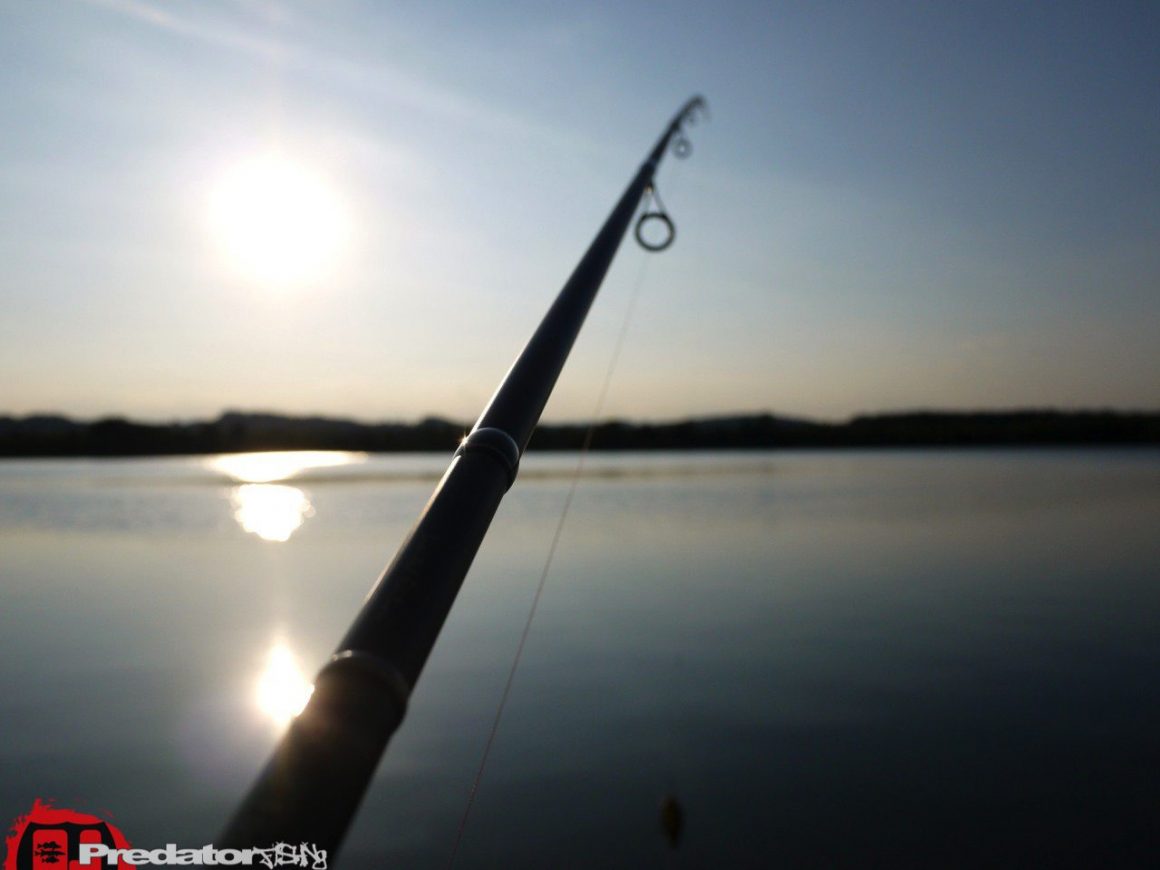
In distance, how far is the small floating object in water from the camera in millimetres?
4551

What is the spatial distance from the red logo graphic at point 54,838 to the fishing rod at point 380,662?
3.58 m

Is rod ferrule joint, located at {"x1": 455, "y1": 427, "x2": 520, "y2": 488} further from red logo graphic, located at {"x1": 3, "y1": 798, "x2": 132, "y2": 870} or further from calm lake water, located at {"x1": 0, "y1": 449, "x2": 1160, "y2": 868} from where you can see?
red logo graphic, located at {"x1": 3, "y1": 798, "x2": 132, "y2": 870}

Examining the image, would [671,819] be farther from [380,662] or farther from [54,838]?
[380,662]

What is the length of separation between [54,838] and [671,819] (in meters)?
3.15

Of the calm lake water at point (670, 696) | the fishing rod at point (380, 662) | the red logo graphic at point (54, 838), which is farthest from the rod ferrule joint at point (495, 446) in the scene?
the red logo graphic at point (54, 838)

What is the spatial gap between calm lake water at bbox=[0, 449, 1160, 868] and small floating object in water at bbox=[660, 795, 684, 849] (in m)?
0.05

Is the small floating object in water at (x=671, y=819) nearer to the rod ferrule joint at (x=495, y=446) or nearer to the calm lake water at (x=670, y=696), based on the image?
the calm lake water at (x=670, y=696)

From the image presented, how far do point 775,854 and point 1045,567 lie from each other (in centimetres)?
915

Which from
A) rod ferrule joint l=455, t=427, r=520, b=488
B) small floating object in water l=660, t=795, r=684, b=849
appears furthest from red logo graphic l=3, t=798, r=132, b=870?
rod ferrule joint l=455, t=427, r=520, b=488

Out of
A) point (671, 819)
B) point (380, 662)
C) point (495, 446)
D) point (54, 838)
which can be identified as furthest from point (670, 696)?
point (380, 662)

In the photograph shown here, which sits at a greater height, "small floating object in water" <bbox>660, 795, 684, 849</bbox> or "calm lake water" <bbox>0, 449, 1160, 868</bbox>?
"calm lake water" <bbox>0, 449, 1160, 868</bbox>

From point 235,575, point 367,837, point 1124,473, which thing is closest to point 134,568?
point 235,575

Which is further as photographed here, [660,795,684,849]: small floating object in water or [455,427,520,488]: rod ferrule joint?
[660,795,684,849]: small floating object in water

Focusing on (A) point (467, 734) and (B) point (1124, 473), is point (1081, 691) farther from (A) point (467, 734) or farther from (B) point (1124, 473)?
(B) point (1124, 473)
